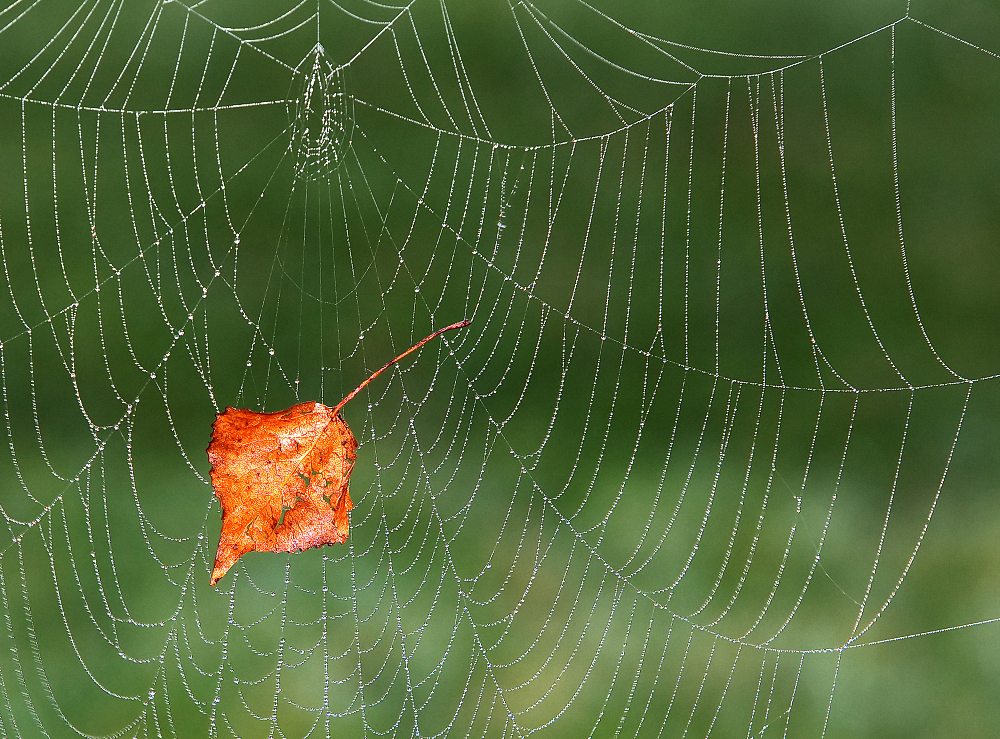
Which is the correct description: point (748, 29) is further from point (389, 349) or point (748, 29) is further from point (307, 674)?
point (307, 674)

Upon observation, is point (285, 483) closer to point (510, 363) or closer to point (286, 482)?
point (286, 482)

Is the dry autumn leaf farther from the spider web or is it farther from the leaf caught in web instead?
the spider web

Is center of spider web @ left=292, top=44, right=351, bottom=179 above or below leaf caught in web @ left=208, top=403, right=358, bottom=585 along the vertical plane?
above

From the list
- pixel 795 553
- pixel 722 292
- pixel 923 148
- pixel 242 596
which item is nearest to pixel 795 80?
pixel 923 148

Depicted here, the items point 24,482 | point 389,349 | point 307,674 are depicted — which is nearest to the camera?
point 307,674

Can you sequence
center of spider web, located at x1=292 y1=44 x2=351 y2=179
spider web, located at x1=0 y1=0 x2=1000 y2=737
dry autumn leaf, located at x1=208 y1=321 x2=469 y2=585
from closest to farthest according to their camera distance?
1. dry autumn leaf, located at x1=208 y1=321 x2=469 y2=585
2. center of spider web, located at x1=292 y1=44 x2=351 y2=179
3. spider web, located at x1=0 y1=0 x2=1000 y2=737

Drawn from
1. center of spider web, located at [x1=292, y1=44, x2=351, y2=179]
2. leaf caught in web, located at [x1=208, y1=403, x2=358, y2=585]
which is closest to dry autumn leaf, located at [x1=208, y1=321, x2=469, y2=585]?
leaf caught in web, located at [x1=208, y1=403, x2=358, y2=585]
